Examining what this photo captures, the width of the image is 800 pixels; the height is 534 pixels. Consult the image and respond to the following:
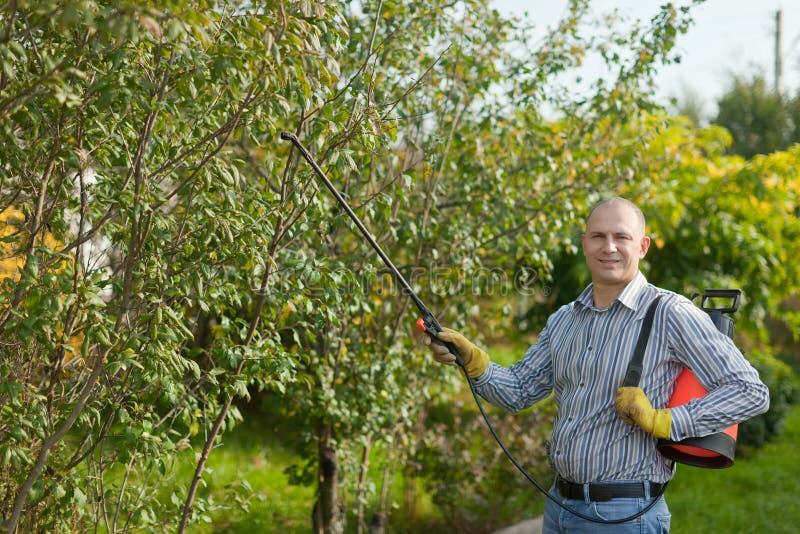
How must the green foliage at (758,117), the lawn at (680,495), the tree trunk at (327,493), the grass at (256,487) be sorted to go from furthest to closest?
the green foliage at (758,117) → the lawn at (680,495) → the grass at (256,487) → the tree trunk at (327,493)

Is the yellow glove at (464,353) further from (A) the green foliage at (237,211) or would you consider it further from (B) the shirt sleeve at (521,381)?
(A) the green foliage at (237,211)

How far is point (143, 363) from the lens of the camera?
257 cm

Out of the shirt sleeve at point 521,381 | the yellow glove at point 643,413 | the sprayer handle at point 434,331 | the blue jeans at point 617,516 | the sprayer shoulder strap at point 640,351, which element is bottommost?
the blue jeans at point 617,516

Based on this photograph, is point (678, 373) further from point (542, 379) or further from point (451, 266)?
point (451, 266)

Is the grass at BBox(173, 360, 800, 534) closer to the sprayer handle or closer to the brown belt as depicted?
the sprayer handle

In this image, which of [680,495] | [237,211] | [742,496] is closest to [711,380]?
[237,211]

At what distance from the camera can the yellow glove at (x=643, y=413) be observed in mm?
2287

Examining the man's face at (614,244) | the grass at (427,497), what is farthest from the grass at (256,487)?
the man's face at (614,244)

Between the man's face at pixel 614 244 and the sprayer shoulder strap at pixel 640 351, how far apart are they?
145 millimetres

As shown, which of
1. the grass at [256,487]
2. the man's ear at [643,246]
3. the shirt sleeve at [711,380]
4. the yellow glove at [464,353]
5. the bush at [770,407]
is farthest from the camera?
the bush at [770,407]

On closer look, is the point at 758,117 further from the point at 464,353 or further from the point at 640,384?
the point at 640,384

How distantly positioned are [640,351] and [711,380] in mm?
219

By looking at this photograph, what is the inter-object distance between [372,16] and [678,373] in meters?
2.45

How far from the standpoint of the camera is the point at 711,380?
7.68 ft
